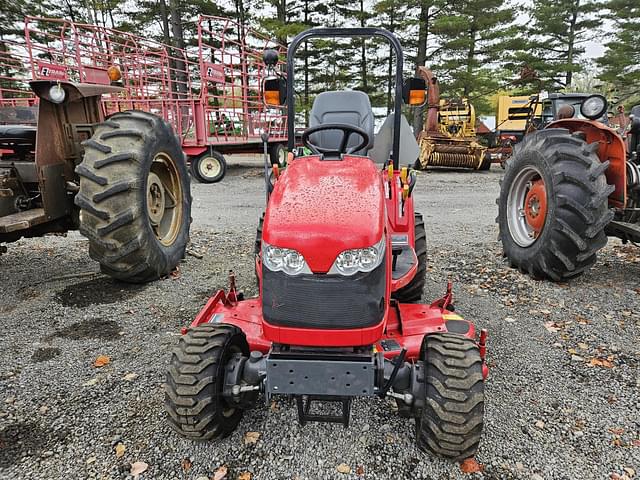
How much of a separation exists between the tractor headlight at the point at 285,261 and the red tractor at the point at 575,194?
2869 mm

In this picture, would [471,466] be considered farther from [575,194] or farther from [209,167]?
[209,167]

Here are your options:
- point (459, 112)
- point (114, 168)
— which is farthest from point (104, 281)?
point (459, 112)

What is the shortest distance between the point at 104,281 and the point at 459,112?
11.7 m

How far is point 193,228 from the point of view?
6441 millimetres

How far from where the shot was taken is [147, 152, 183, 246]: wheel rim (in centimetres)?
423

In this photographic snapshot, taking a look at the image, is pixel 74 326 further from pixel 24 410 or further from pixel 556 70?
pixel 556 70

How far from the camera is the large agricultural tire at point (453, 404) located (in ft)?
6.00

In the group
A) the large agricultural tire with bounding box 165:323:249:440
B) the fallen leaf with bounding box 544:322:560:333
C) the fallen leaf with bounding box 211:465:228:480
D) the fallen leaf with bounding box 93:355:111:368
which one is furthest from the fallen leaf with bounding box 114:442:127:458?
the fallen leaf with bounding box 544:322:560:333

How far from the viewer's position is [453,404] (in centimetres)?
183

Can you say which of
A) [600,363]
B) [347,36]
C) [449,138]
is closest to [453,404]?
[600,363]

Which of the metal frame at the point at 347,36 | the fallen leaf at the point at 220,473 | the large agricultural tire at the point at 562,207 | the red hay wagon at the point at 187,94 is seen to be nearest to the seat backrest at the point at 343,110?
the metal frame at the point at 347,36

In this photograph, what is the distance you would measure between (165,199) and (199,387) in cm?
306

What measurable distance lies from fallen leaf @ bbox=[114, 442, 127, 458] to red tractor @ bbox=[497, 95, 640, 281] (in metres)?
3.52

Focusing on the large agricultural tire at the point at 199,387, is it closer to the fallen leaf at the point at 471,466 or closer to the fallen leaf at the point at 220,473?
the fallen leaf at the point at 220,473
